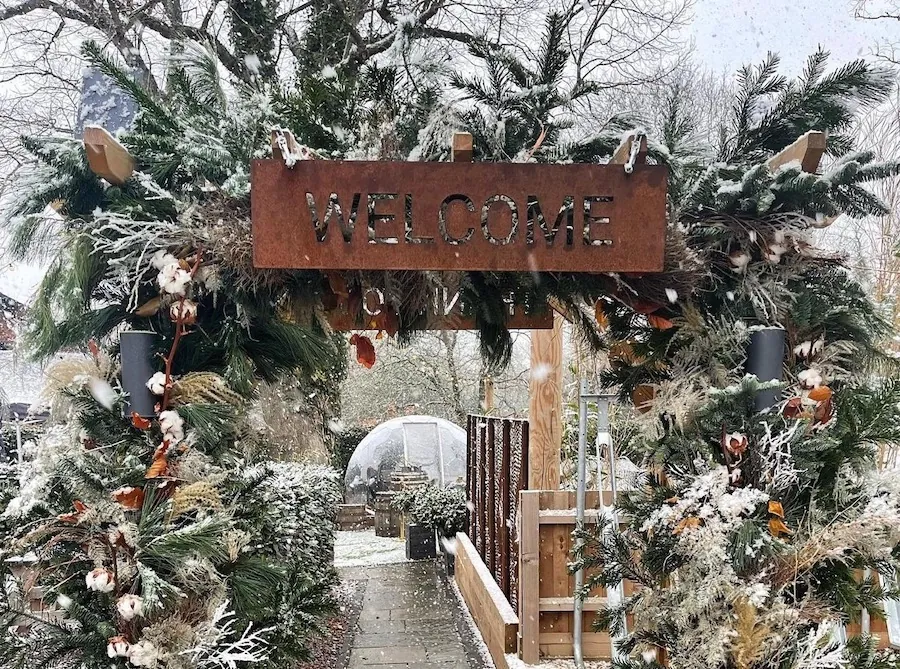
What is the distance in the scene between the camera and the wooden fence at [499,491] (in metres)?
4.11

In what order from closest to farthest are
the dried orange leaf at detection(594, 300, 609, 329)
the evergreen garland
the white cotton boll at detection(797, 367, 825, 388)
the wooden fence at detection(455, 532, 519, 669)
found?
the evergreen garland, the white cotton boll at detection(797, 367, 825, 388), the dried orange leaf at detection(594, 300, 609, 329), the wooden fence at detection(455, 532, 519, 669)

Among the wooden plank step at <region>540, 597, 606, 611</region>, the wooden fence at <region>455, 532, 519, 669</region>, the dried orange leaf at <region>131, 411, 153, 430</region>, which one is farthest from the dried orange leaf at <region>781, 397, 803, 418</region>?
the wooden fence at <region>455, 532, 519, 669</region>

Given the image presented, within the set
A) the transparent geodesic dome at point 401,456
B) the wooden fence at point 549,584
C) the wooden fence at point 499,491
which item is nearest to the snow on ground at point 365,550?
the transparent geodesic dome at point 401,456

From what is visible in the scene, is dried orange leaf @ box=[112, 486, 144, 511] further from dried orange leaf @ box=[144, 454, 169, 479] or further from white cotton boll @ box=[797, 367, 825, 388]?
white cotton boll @ box=[797, 367, 825, 388]

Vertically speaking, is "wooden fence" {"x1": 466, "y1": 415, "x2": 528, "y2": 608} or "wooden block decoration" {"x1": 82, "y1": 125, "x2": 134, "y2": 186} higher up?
"wooden block decoration" {"x1": 82, "y1": 125, "x2": 134, "y2": 186}

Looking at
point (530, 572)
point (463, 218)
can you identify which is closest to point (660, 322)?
point (463, 218)

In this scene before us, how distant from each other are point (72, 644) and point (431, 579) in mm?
4992

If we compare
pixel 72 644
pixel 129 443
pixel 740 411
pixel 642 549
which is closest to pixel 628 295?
pixel 740 411

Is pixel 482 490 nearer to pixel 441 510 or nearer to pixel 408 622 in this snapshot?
pixel 408 622

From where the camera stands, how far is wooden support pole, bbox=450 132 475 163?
4.68 feet

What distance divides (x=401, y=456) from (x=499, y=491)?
5027mm

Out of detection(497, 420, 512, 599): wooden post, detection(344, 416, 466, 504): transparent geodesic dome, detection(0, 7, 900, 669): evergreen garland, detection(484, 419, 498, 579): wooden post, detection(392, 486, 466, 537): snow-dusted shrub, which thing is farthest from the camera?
detection(344, 416, 466, 504): transparent geodesic dome

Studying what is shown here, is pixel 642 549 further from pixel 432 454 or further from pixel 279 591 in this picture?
pixel 432 454

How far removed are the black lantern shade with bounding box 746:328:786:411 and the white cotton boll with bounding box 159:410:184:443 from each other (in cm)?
141
